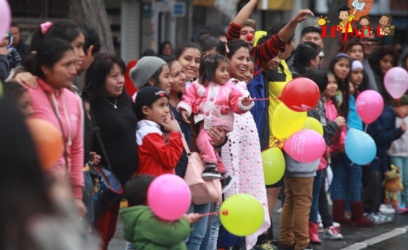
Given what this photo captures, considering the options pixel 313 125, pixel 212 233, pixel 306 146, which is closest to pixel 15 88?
pixel 212 233

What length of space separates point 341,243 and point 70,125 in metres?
4.72

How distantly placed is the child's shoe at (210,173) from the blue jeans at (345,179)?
147 inches

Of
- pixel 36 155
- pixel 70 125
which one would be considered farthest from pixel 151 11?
pixel 36 155

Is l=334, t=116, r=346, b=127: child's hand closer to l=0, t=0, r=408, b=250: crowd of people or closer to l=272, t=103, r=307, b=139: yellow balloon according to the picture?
l=0, t=0, r=408, b=250: crowd of people

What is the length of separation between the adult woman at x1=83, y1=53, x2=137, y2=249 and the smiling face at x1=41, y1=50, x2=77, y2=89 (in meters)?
0.93

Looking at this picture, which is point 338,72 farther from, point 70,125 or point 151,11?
point 151,11

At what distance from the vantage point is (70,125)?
5.26 metres

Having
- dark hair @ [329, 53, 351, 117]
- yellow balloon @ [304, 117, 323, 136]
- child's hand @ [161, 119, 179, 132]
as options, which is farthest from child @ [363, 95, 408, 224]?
child's hand @ [161, 119, 179, 132]

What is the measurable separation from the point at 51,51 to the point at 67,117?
0.38 meters

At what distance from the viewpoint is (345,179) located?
10.6 meters

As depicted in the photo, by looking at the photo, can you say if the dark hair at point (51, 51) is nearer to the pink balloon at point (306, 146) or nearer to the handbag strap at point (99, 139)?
the handbag strap at point (99, 139)

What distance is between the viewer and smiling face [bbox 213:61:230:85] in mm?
7184

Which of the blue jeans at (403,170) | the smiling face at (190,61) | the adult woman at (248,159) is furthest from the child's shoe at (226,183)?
the blue jeans at (403,170)

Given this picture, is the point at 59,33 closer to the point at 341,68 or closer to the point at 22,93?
the point at 22,93
